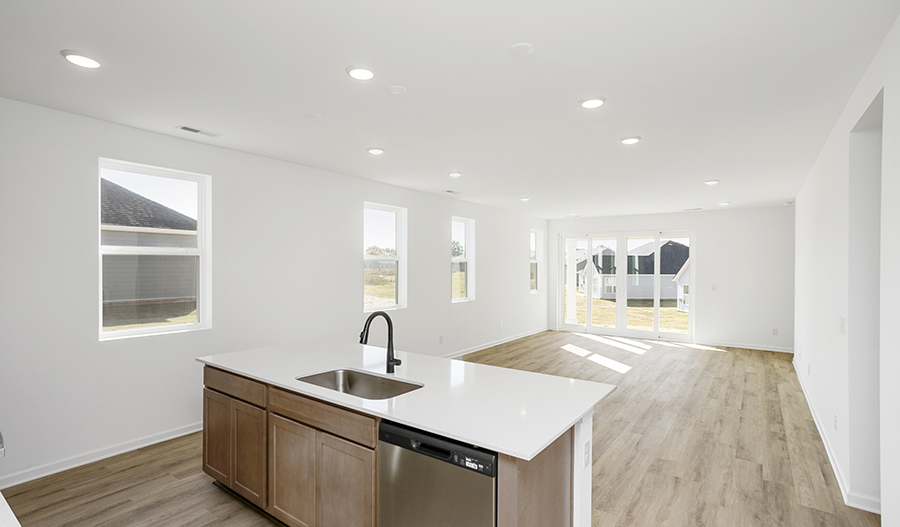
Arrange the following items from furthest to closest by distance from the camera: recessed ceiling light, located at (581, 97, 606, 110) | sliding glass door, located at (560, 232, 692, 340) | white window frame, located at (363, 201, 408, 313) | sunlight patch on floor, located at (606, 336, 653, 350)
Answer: sliding glass door, located at (560, 232, 692, 340)
sunlight patch on floor, located at (606, 336, 653, 350)
white window frame, located at (363, 201, 408, 313)
recessed ceiling light, located at (581, 97, 606, 110)

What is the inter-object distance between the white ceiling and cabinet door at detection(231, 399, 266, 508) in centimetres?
184

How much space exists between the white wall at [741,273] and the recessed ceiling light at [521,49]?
23.8 ft

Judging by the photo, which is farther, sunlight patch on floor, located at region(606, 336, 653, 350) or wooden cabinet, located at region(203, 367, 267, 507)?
sunlight patch on floor, located at region(606, 336, 653, 350)

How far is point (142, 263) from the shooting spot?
3.52m

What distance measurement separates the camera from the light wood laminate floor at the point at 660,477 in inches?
99.3

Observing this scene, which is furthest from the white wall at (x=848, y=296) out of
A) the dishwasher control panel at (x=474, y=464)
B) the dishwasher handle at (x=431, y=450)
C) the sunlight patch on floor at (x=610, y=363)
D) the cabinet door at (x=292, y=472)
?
the cabinet door at (x=292, y=472)

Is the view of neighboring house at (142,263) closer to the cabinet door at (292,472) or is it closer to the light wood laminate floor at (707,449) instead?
the cabinet door at (292,472)

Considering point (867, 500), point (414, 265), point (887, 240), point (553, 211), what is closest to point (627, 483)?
point (867, 500)

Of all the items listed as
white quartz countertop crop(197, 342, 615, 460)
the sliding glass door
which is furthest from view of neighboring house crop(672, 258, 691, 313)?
white quartz countertop crop(197, 342, 615, 460)

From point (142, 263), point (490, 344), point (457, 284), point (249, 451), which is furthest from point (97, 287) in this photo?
point (490, 344)

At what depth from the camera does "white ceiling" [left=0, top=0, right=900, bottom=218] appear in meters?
1.80

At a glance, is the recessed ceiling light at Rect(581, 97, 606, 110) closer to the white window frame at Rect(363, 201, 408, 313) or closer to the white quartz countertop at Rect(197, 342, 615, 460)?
the white quartz countertop at Rect(197, 342, 615, 460)

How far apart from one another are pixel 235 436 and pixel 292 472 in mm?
548

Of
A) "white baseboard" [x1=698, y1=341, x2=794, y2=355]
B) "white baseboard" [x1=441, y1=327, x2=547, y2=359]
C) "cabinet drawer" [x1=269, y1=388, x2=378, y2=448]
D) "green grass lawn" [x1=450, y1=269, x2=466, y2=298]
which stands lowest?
"white baseboard" [x1=698, y1=341, x2=794, y2=355]
